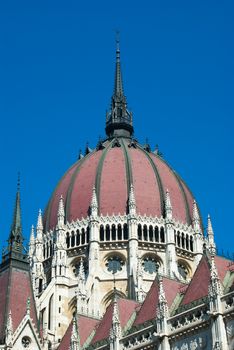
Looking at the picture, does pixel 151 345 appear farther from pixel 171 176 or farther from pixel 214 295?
pixel 171 176

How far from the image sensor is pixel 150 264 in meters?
66.0

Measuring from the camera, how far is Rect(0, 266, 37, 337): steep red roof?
49.2 meters

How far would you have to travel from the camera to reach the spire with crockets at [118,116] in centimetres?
7794

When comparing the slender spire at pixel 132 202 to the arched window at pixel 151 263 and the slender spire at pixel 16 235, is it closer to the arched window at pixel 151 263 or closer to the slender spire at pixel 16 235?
the arched window at pixel 151 263

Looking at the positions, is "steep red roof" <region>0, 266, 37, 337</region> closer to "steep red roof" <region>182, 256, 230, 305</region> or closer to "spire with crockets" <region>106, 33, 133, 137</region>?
"steep red roof" <region>182, 256, 230, 305</region>

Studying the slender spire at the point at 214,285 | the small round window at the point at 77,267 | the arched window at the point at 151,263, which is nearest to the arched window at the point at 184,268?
the arched window at the point at 151,263

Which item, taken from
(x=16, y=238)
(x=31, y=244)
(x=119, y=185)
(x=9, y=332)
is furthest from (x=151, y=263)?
(x=9, y=332)

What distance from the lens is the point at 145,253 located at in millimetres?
65688

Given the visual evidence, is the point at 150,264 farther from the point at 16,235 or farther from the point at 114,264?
the point at 16,235

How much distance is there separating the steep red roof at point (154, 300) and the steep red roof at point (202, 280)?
1.48 metres

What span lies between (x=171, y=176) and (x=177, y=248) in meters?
7.64

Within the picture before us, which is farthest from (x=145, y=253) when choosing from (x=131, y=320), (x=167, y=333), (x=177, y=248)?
(x=167, y=333)

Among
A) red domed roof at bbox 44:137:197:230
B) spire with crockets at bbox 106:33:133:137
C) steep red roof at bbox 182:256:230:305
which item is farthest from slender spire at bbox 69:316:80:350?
spire with crockets at bbox 106:33:133:137

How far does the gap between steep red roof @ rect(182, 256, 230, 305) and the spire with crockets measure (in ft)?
125
